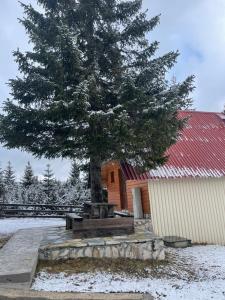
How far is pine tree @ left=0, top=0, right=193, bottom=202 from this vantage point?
9195 millimetres

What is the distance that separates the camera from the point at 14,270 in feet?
19.9

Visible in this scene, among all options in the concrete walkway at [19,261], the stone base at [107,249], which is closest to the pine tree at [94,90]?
the stone base at [107,249]

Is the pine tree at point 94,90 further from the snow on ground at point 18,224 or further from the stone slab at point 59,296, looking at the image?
the stone slab at point 59,296

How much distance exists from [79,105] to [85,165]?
3146mm

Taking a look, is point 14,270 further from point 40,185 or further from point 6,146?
point 40,185

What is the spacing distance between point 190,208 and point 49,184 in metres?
18.1

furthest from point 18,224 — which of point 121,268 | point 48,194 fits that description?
point 48,194

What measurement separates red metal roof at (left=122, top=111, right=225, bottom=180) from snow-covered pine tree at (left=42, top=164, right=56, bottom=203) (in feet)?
46.4

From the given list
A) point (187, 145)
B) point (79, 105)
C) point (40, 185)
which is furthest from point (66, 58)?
point (40, 185)

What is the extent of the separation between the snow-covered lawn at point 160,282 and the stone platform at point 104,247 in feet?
1.57

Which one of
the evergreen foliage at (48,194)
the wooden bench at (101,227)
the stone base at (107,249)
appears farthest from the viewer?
the evergreen foliage at (48,194)

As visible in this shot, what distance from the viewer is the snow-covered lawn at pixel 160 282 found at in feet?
20.5

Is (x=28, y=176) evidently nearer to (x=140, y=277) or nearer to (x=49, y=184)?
(x=49, y=184)

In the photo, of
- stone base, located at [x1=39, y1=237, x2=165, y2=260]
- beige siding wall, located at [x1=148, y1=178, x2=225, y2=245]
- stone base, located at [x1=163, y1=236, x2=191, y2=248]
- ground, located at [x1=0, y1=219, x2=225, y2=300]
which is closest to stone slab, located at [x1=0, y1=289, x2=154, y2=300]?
ground, located at [x1=0, y1=219, x2=225, y2=300]
